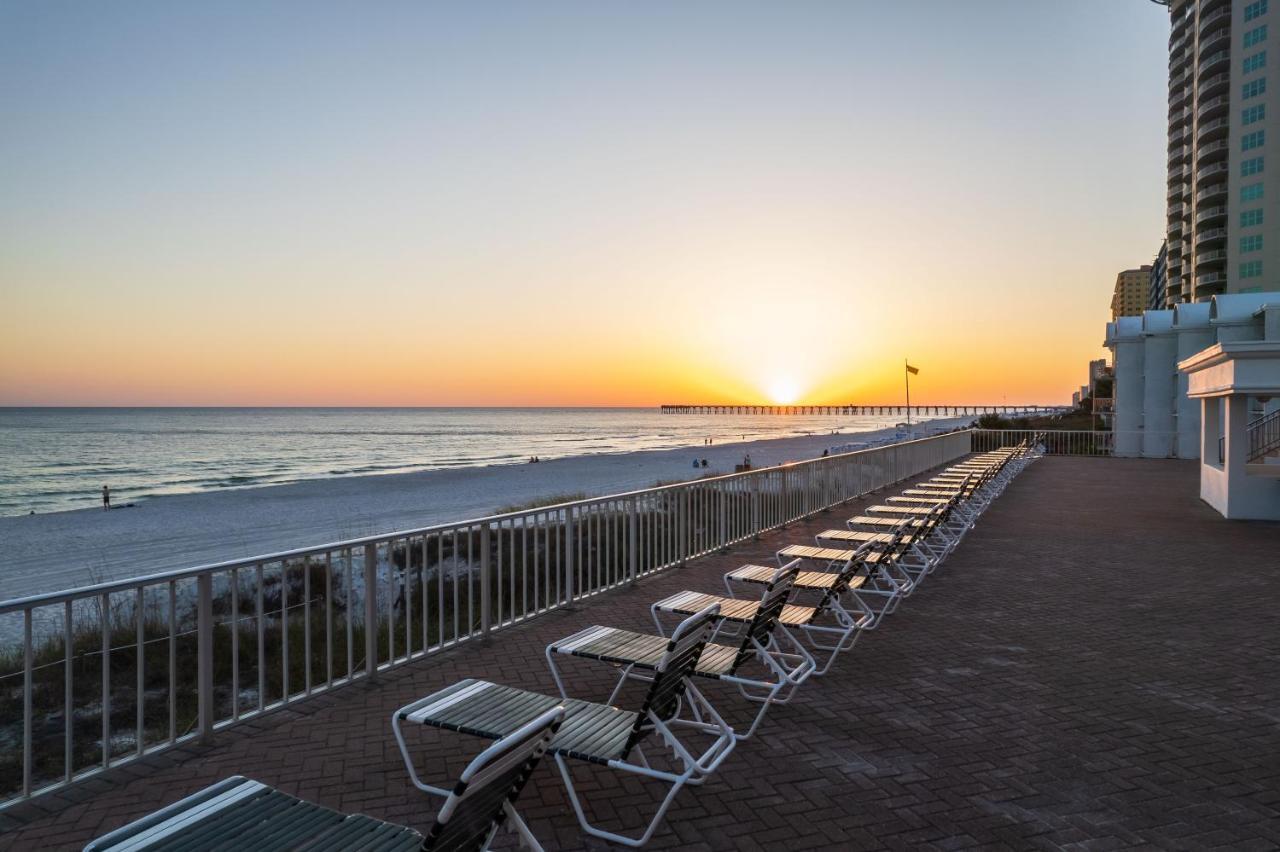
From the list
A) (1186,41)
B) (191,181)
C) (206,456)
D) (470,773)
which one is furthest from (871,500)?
(1186,41)

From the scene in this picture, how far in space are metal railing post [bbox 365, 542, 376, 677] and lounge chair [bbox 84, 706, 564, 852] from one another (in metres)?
2.52

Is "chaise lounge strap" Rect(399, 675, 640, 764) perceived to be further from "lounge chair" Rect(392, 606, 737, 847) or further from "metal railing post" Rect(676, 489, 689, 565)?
"metal railing post" Rect(676, 489, 689, 565)

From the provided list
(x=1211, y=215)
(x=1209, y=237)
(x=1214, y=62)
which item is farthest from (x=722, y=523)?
(x=1214, y=62)

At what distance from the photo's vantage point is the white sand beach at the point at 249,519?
18312 millimetres

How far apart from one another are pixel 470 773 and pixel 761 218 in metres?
24.8

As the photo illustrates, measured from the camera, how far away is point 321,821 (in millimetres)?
2602

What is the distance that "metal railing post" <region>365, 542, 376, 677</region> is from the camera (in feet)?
17.3

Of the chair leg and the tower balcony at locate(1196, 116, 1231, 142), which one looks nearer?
the chair leg

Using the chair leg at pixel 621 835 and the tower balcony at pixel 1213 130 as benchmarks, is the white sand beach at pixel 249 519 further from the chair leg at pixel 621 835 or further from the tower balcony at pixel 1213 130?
the tower balcony at pixel 1213 130

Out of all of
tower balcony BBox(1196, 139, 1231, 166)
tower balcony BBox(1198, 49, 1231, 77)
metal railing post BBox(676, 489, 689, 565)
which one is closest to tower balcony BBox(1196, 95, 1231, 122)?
tower balcony BBox(1196, 139, 1231, 166)

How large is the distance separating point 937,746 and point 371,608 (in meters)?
3.55

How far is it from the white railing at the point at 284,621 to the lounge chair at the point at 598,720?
1.16 meters

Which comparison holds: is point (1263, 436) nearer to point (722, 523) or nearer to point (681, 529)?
point (722, 523)

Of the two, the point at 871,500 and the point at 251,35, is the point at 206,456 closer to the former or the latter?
the point at 251,35
